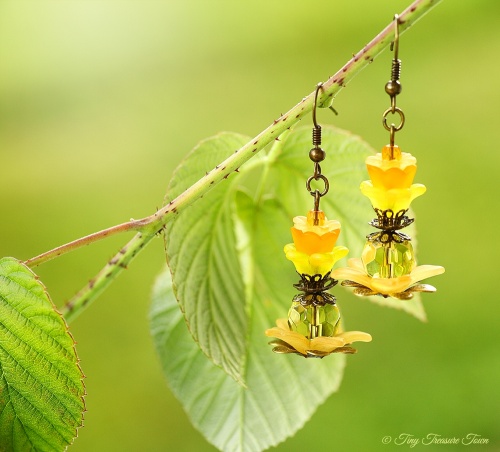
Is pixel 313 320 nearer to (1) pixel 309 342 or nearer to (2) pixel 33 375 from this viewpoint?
(1) pixel 309 342

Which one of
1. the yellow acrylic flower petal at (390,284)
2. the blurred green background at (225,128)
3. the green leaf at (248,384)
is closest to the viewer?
the yellow acrylic flower petal at (390,284)

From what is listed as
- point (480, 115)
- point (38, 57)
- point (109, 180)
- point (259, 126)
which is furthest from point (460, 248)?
point (38, 57)

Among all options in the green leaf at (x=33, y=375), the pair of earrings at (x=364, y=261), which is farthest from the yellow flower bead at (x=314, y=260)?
the green leaf at (x=33, y=375)

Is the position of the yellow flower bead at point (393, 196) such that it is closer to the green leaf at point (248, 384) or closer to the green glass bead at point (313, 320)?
the green glass bead at point (313, 320)

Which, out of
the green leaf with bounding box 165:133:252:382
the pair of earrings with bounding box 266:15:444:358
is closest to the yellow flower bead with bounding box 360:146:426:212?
the pair of earrings with bounding box 266:15:444:358

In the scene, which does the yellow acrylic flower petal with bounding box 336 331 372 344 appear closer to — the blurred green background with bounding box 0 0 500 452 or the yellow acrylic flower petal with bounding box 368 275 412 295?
the yellow acrylic flower petal with bounding box 368 275 412 295

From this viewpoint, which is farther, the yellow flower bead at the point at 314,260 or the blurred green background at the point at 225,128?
the blurred green background at the point at 225,128
